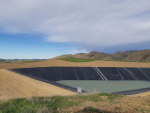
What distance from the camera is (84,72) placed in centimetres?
2638

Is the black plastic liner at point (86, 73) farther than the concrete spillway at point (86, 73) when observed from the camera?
Yes

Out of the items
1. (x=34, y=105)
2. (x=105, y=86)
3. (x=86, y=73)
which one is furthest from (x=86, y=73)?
(x=34, y=105)

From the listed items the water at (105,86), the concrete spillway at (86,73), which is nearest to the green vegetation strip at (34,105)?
the water at (105,86)

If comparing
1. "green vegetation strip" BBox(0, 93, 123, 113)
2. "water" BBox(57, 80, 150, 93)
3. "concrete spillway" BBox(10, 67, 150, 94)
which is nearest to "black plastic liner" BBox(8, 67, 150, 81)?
"concrete spillway" BBox(10, 67, 150, 94)

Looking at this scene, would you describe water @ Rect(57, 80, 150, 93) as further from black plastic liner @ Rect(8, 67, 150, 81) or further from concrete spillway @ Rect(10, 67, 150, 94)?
black plastic liner @ Rect(8, 67, 150, 81)

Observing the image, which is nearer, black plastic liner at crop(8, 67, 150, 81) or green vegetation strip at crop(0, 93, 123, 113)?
green vegetation strip at crop(0, 93, 123, 113)

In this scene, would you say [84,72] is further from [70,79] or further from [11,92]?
[11,92]

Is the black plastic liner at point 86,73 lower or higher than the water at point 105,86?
higher

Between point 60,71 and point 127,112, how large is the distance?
21.6 meters

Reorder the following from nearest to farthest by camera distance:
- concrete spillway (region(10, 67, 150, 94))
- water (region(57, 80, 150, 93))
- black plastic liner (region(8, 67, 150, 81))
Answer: water (region(57, 80, 150, 93))
concrete spillway (region(10, 67, 150, 94))
black plastic liner (region(8, 67, 150, 81))

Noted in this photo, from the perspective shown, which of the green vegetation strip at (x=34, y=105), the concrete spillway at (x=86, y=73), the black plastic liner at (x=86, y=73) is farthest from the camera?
the black plastic liner at (x=86, y=73)

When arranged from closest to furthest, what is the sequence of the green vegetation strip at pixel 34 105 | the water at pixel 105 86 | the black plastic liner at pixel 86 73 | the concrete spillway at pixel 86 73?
the green vegetation strip at pixel 34 105, the water at pixel 105 86, the concrete spillway at pixel 86 73, the black plastic liner at pixel 86 73

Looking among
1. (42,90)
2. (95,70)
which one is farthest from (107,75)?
(42,90)

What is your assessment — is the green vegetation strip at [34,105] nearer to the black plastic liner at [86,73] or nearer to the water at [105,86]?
the water at [105,86]
